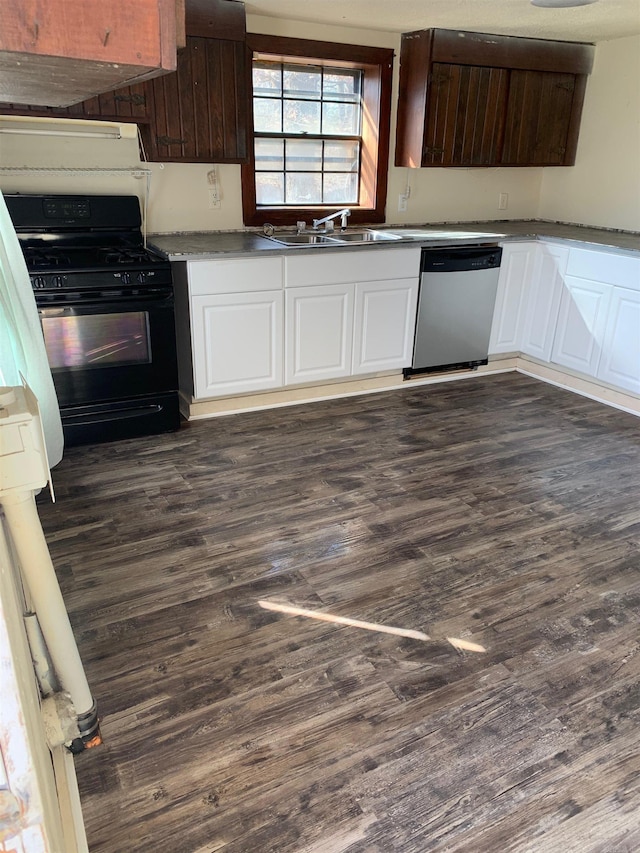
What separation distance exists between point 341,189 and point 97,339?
2081 millimetres

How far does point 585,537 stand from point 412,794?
142cm

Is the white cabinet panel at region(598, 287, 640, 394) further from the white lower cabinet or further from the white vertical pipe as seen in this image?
the white vertical pipe

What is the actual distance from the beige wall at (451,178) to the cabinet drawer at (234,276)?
646 millimetres

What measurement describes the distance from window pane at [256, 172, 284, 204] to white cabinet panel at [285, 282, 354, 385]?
779mm

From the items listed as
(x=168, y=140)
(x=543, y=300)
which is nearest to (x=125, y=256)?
(x=168, y=140)

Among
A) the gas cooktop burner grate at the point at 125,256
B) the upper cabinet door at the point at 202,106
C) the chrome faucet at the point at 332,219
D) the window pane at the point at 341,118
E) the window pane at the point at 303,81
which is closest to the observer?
the gas cooktop burner grate at the point at 125,256

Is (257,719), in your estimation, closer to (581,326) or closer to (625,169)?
(581,326)

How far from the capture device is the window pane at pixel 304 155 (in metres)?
3.98

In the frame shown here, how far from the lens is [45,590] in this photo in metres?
1.26

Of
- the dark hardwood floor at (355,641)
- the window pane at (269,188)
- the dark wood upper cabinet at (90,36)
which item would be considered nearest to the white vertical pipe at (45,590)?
the dark hardwood floor at (355,641)

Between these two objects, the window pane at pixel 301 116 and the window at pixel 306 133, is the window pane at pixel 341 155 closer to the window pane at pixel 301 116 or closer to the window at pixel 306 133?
the window at pixel 306 133

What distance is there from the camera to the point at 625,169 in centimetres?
428

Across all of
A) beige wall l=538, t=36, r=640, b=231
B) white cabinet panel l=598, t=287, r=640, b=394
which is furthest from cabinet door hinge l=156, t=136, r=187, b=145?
beige wall l=538, t=36, r=640, b=231

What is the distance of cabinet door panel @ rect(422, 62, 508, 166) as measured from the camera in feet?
12.9
